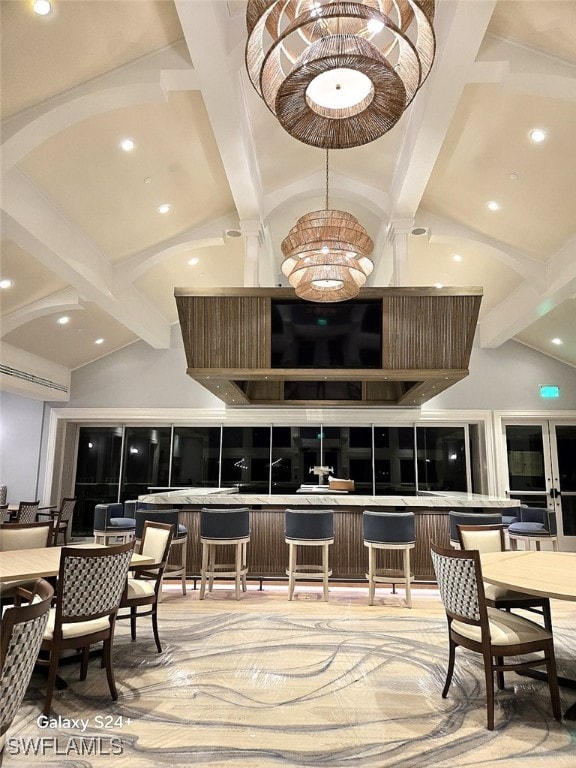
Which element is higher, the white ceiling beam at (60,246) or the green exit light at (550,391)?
the white ceiling beam at (60,246)

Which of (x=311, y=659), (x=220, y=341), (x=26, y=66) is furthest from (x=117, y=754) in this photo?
(x=26, y=66)

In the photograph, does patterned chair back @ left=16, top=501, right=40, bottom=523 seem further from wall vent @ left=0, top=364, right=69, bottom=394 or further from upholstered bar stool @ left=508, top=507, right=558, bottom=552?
upholstered bar stool @ left=508, top=507, right=558, bottom=552

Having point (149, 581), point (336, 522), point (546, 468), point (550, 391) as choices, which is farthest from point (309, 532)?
point (550, 391)

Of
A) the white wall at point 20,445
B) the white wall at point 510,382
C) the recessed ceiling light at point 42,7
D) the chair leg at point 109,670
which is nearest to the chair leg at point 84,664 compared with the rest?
the chair leg at point 109,670

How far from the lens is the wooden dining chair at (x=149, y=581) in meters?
3.70

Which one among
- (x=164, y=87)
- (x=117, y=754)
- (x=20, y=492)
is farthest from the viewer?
(x=20, y=492)

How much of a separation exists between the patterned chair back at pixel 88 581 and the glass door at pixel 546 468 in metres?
8.00

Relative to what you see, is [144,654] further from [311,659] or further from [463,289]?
[463,289]

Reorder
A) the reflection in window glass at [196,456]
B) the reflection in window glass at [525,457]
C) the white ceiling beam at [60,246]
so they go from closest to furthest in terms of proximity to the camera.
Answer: the white ceiling beam at [60,246], the reflection in window glass at [525,457], the reflection in window glass at [196,456]

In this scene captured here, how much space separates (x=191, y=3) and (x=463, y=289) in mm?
3660

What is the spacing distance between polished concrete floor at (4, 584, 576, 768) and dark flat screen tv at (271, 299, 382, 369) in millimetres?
2742

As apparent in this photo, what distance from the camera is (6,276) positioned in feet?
20.6

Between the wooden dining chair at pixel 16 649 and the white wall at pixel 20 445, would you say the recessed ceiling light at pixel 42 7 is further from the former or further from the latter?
the white wall at pixel 20 445

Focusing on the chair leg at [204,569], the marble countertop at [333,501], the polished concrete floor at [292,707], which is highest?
the marble countertop at [333,501]
